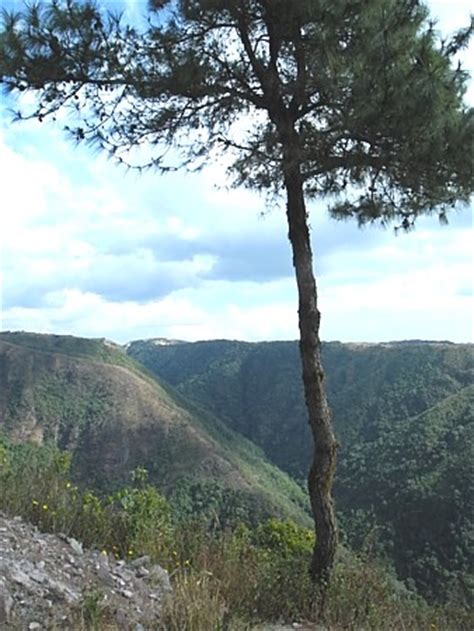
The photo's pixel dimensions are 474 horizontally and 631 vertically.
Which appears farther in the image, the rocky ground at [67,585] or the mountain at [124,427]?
the mountain at [124,427]

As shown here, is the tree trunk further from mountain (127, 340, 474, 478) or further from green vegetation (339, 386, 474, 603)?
mountain (127, 340, 474, 478)

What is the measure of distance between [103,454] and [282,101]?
40.9 meters

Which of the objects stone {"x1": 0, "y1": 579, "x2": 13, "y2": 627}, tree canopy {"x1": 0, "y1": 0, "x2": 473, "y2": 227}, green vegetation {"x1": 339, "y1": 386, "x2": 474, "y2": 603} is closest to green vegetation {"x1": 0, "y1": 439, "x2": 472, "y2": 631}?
stone {"x1": 0, "y1": 579, "x2": 13, "y2": 627}

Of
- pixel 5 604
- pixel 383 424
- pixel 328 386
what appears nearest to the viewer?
pixel 5 604

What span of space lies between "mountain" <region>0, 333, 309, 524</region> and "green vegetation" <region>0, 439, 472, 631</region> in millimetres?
27891

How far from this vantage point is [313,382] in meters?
5.34

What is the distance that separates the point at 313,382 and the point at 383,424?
173 feet

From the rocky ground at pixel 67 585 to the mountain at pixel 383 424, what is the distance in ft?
6.09

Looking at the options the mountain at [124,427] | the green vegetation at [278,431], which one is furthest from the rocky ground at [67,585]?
the mountain at [124,427]

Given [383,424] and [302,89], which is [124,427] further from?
[302,89]

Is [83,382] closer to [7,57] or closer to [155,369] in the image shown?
[155,369]

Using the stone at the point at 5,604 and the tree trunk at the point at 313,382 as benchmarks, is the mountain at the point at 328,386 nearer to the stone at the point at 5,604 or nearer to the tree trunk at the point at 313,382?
the tree trunk at the point at 313,382

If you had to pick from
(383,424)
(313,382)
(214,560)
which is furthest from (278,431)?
(214,560)

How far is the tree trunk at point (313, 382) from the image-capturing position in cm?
519
